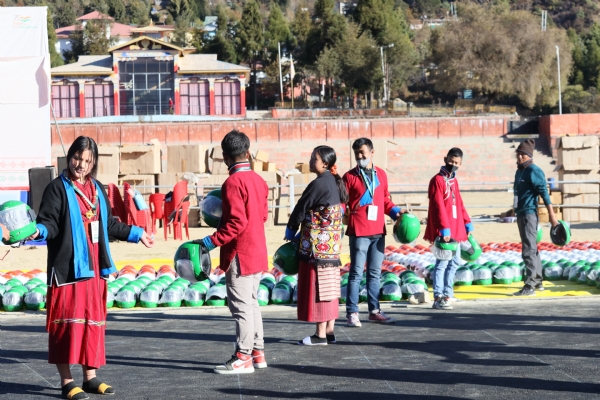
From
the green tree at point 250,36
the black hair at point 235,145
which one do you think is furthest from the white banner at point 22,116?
the green tree at point 250,36

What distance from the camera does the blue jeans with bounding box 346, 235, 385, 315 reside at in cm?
823

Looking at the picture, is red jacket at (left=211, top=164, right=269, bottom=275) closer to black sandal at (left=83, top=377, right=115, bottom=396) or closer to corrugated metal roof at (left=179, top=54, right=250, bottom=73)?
black sandal at (left=83, top=377, right=115, bottom=396)

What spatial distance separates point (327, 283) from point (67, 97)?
54.9 metres

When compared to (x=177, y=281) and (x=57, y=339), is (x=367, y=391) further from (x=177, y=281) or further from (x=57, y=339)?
(x=177, y=281)

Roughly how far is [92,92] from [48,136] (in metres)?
43.8

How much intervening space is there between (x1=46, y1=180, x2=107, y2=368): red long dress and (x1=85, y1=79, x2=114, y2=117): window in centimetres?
5538

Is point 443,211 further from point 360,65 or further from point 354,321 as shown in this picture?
point 360,65

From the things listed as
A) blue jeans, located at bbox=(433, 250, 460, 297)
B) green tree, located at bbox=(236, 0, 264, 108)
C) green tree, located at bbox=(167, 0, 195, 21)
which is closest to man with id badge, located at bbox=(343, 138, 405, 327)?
blue jeans, located at bbox=(433, 250, 460, 297)

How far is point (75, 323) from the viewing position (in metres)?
5.75

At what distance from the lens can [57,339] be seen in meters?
5.75

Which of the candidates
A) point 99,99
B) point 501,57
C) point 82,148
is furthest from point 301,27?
point 82,148

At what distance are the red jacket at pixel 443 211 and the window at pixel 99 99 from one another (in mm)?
52643

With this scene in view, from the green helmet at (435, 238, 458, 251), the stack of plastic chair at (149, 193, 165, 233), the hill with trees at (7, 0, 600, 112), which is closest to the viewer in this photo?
the green helmet at (435, 238, 458, 251)

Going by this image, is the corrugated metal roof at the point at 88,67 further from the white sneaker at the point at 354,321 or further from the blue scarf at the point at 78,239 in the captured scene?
the blue scarf at the point at 78,239
